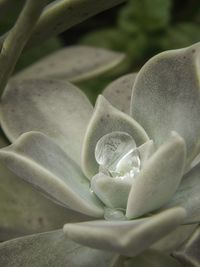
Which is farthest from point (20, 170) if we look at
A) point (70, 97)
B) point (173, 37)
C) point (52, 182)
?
point (173, 37)

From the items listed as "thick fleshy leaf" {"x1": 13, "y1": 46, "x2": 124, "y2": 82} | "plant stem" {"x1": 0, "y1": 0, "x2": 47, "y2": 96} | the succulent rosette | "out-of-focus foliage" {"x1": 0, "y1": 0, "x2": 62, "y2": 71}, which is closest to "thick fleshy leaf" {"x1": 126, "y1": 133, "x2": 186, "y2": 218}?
the succulent rosette

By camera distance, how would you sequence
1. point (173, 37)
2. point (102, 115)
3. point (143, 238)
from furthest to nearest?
1. point (173, 37)
2. point (102, 115)
3. point (143, 238)

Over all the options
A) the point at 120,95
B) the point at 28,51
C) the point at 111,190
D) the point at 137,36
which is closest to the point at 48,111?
the point at 120,95

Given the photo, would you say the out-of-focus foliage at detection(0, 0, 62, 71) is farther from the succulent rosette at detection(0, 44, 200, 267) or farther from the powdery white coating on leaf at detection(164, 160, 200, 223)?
the powdery white coating on leaf at detection(164, 160, 200, 223)

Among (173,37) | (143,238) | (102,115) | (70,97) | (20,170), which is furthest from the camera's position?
(173,37)

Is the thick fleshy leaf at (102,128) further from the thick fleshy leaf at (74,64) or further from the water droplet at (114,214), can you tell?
the thick fleshy leaf at (74,64)

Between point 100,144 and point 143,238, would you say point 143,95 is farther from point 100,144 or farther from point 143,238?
point 143,238
